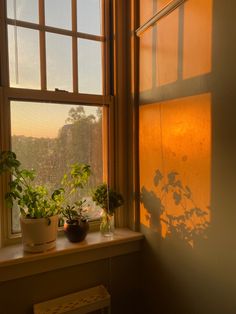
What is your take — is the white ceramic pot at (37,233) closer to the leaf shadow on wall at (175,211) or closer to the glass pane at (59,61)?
the leaf shadow on wall at (175,211)

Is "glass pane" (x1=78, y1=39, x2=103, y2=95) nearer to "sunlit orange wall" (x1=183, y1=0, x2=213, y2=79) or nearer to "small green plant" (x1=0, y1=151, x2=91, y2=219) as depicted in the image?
"small green plant" (x1=0, y1=151, x2=91, y2=219)

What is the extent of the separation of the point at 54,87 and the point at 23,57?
235mm

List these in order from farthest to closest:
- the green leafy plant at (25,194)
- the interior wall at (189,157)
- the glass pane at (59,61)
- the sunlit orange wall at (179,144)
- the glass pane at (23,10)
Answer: the glass pane at (59,61), the glass pane at (23,10), the green leafy plant at (25,194), the sunlit orange wall at (179,144), the interior wall at (189,157)

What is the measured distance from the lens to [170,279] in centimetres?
135

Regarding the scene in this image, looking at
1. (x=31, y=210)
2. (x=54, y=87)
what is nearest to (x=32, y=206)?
(x=31, y=210)

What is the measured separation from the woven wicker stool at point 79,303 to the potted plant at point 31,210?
328 mm

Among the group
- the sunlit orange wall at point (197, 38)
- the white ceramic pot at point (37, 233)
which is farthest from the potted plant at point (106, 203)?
the sunlit orange wall at point (197, 38)

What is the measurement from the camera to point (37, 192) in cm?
132

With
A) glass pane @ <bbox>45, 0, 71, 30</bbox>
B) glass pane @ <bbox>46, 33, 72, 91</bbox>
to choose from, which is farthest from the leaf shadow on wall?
glass pane @ <bbox>45, 0, 71, 30</bbox>

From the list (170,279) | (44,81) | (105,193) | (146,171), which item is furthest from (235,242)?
(44,81)

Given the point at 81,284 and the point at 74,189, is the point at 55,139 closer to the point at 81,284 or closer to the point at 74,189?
the point at 74,189

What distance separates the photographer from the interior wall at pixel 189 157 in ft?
3.34

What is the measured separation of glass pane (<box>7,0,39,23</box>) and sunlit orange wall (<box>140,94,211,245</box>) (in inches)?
33.4

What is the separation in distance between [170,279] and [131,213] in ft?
1.58
